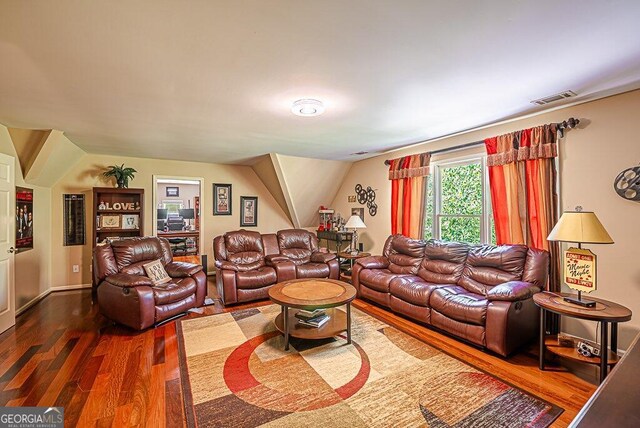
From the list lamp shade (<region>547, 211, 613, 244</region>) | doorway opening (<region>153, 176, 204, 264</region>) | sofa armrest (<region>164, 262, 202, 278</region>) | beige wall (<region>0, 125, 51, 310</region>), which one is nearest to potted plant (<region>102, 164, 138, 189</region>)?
doorway opening (<region>153, 176, 204, 264</region>)

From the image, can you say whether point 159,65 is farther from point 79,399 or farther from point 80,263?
point 80,263

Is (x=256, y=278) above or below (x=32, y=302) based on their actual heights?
above

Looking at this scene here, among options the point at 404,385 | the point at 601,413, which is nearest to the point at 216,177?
the point at 404,385

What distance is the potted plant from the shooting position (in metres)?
4.66

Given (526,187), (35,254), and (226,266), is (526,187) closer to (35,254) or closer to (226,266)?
(226,266)

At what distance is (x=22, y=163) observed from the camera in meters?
3.61

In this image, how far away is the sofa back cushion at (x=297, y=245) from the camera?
16.3ft

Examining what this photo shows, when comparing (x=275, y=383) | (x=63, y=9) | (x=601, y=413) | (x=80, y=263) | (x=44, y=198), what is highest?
(x=63, y=9)

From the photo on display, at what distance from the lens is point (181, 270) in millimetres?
3828

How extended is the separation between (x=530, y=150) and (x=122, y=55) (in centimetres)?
372

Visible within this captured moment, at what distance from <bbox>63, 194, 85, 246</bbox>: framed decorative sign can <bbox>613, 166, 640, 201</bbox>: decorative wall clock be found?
275 inches

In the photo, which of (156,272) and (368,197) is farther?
(368,197)

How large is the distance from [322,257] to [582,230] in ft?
10.9

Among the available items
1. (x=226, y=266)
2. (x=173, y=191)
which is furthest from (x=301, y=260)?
(x=173, y=191)
